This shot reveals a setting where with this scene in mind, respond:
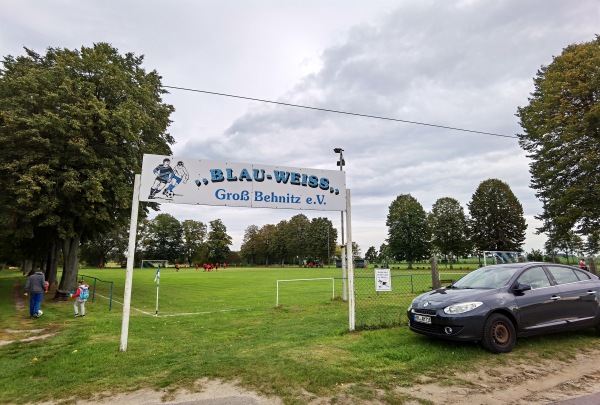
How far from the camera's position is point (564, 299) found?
6.76m

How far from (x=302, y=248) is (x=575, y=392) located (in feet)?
334

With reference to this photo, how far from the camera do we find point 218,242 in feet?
363

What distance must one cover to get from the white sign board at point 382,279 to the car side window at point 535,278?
3.39 m

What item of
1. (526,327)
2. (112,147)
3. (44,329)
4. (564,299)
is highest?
(112,147)

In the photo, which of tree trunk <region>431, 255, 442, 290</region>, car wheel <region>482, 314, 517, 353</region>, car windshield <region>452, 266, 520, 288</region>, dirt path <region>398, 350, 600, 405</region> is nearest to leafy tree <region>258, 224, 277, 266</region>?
tree trunk <region>431, 255, 442, 290</region>

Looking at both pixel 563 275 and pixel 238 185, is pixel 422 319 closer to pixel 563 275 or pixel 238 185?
pixel 563 275

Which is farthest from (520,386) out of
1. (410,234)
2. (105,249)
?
(105,249)

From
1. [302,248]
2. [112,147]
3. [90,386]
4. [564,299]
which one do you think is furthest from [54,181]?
[302,248]

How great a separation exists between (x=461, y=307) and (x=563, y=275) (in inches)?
114

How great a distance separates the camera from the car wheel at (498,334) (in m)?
5.98

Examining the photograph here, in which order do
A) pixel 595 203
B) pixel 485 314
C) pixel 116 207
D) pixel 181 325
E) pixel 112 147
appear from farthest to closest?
pixel 595 203 → pixel 116 207 → pixel 112 147 → pixel 181 325 → pixel 485 314

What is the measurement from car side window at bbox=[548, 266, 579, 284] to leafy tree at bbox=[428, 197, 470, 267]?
196 ft

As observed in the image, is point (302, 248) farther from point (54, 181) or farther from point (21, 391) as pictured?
point (21, 391)

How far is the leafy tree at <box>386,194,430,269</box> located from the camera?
6612cm
